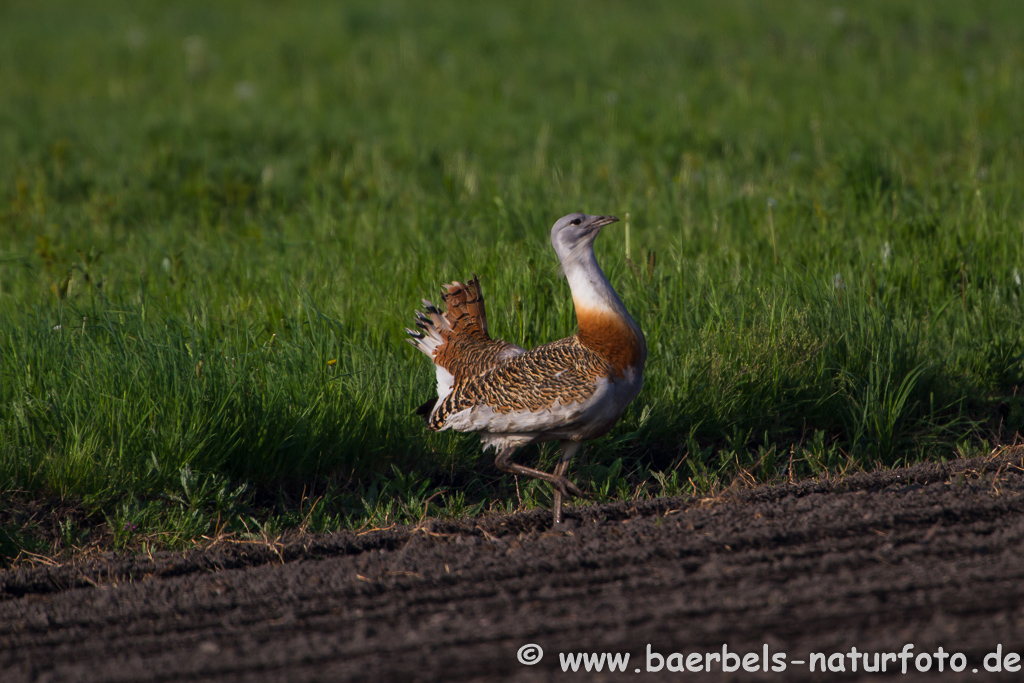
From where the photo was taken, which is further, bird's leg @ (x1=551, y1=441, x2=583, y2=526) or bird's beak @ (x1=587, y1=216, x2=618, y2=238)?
bird's beak @ (x1=587, y1=216, x2=618, y2=238)

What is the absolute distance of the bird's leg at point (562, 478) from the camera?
3.77 meters

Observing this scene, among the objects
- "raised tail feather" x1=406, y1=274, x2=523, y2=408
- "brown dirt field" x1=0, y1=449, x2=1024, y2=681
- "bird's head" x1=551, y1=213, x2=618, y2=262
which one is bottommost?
"brown dirt field" x1=0, y1=449, x2=1024, y2=681

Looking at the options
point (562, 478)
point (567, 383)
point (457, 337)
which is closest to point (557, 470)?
point (562, 478)

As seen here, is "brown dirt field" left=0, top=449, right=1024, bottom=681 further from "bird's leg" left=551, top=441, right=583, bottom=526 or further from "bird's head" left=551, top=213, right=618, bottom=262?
"bird's head" left=551, top=213, right=618, bottom=262

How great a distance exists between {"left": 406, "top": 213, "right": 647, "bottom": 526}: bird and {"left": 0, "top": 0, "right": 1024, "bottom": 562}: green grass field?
0.34 metres

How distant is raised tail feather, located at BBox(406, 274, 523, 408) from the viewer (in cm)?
439

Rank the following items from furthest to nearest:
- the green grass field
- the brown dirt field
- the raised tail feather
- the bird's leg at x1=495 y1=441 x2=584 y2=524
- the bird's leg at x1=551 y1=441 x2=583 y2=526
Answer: the raised tail feather
the green grass field
the bird's leg at x1=495 y1=441 x2=584 y2=524
the bird's leg at x1=551 y1=441 x2=583 y2=526
the brown dirt field

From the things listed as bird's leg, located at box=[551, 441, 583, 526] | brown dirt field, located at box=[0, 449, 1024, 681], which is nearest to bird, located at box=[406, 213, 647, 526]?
bird's leg, located at box=[551, 441, 583, 526]

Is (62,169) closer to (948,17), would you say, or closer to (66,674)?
(66,674)

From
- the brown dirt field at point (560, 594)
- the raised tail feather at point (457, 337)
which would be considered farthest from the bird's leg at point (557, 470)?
the raised tail feather at point (457, 337)

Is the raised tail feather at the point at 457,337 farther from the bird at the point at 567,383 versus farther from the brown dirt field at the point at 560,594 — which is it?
the brown dirt field at the point at 560,594

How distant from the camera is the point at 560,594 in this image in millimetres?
3004

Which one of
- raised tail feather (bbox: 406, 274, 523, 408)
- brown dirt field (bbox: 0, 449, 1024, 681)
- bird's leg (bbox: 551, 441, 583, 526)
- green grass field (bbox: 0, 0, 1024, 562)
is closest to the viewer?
brown dirt field (bbox: 0, 449, 1024, 681)

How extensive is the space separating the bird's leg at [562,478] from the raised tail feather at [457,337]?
498 mm
